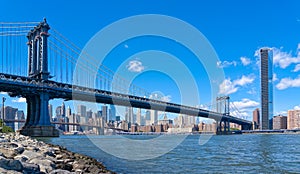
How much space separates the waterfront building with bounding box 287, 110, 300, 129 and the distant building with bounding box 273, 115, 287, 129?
5.41ft

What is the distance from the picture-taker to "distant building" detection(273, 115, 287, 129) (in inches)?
5704

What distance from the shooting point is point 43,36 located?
52.0 m

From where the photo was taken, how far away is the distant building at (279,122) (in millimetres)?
144875

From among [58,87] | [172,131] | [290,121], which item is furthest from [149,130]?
[58,87]

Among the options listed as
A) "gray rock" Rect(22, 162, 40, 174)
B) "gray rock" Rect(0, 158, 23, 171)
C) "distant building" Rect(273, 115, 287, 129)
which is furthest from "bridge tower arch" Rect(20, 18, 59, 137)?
"distant building" Rect(273, 115, 287, 129)

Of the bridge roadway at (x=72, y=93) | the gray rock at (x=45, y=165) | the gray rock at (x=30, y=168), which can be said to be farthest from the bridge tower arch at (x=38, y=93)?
the gray rock at (x=30, y=168)

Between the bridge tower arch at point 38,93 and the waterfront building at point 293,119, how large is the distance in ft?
401

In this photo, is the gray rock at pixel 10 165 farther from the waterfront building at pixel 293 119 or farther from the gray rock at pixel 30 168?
the waterfront building at pixel 293 119

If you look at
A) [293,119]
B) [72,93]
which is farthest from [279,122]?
[72,93]

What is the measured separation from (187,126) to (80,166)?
122793 mm

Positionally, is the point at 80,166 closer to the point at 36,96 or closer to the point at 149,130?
the point at 36,96

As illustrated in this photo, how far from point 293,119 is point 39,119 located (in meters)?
128

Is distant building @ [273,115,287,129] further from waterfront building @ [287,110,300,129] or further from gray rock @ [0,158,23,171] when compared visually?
gray rock @ [0,158,23,171]

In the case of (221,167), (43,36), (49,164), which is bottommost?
(221,167)
